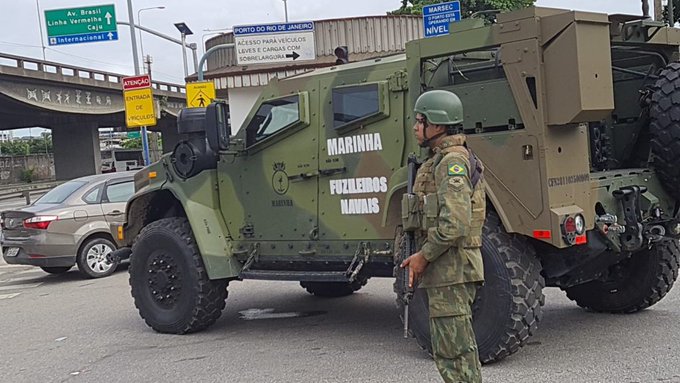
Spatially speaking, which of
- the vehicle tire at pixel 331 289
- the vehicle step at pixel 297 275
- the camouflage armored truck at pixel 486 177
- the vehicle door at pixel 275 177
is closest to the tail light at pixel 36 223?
the camouflage armored truck at pixel 486 177

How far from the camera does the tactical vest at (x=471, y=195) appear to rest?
4426 mm

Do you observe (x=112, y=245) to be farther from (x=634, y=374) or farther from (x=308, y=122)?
(x=634, y=374)

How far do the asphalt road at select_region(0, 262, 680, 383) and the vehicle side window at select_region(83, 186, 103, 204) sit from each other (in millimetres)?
3048

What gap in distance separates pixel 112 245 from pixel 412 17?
43.8 ft

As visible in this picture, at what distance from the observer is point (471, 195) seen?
4441mm

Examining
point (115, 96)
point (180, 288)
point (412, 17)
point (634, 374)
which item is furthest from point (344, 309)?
point (115, 96)

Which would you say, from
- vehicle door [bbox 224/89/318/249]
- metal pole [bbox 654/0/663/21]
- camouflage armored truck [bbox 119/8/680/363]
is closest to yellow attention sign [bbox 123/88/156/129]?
camouflage armored truck [bbox 119/8/680/363]

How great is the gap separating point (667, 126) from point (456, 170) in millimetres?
2392

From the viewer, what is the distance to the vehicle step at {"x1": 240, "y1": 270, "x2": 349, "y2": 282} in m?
6.52

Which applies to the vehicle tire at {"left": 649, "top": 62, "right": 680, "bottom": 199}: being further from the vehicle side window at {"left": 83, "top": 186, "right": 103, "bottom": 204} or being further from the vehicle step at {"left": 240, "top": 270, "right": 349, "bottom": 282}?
the vehicle side window at {"left": 83, "top": 186, "right": 103, "bottom": 204}

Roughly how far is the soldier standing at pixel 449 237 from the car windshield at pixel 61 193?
9132 mm

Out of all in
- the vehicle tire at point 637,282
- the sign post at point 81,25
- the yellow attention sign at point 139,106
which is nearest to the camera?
the vehicle tire at point 637,282

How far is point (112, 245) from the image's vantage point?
12.2 meters

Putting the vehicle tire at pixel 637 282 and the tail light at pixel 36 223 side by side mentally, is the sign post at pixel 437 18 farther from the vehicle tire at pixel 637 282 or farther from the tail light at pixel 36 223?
the vehicle tire at pixel 637 282
